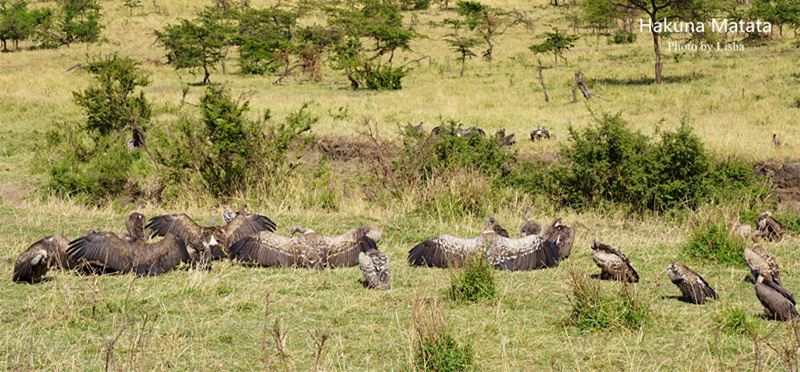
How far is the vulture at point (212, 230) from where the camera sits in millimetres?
6945

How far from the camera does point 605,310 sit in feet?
16.3

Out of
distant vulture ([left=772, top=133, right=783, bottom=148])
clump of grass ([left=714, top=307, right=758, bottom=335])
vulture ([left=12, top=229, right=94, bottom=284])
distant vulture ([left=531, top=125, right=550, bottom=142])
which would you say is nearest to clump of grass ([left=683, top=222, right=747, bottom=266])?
clump of grass ([left=714, top=307, right=758, bottom=335])

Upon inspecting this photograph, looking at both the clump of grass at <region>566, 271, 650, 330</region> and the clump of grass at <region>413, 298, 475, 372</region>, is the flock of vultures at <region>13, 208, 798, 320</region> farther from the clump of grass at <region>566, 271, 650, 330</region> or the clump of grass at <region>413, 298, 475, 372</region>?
the clump of grass at <region>413, 298, 475, 372</region>

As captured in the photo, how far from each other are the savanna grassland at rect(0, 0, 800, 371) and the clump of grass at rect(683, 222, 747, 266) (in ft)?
0.36

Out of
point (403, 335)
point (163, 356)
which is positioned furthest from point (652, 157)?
point (163, 356)

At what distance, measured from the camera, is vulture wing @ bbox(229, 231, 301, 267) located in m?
6.64

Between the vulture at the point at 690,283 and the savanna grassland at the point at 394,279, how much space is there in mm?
156

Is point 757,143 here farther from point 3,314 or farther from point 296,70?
point 296,70

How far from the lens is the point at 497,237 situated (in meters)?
6.94

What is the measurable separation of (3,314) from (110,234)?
4.41ft

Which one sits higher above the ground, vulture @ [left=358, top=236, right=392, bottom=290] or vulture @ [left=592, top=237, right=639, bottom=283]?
vulture @ [left=358, top=236, right=392, bottom=290]

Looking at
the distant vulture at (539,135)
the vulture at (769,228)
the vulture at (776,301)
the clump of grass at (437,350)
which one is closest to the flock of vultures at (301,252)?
the vulture at (776,301)

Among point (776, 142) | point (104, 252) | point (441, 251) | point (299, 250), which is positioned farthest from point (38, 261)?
point (776, 142)

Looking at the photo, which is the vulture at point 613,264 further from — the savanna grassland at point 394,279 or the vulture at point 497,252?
the vulture at point 497,252
